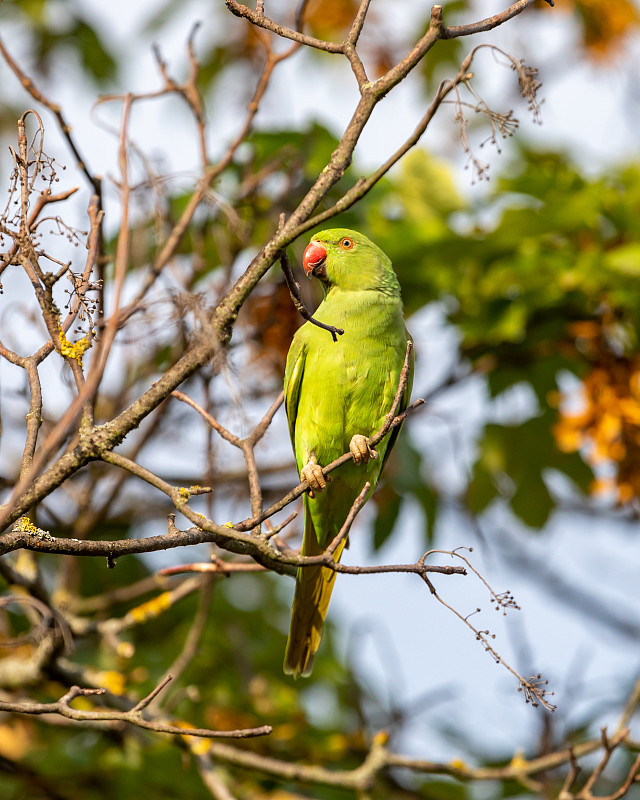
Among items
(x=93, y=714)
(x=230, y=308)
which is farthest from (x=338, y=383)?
(x=93, y=714)

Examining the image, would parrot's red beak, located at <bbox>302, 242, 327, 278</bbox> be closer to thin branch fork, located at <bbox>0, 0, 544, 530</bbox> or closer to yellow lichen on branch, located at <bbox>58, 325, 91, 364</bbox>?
thin branch fork, located at <bbox>0, 0, 544, 530</bbox>

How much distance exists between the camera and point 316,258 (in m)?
3.42

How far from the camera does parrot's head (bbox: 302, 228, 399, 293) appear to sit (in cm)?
337

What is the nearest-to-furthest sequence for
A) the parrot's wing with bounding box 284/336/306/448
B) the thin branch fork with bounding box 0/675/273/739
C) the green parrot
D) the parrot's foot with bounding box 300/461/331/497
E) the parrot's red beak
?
the thin branch fork with bounding box 0/675/273/739 → the parrot's foot with bounding box 300/461/331/497 → the green parrot → the parrot's wing with bounding box 284/336/306/448 → the parrot's red beak

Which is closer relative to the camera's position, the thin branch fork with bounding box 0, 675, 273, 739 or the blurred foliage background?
the thin branch fork with bounding box 0, 675, 273, 739

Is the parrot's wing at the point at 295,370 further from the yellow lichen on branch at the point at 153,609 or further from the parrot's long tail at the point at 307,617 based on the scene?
the yellow lichen on branch at the point at 153,609

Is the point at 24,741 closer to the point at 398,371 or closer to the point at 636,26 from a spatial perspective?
the point at 398,371

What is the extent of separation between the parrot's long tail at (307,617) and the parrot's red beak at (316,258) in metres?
1.09

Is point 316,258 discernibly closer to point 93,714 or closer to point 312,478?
point 312,478

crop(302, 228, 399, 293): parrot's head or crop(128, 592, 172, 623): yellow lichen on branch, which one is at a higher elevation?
crop(302, 228, 399, 293): parrot's head

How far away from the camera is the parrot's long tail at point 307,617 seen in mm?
3141

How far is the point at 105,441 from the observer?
1.73 meters

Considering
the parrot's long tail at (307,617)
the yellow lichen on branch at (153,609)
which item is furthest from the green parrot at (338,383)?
the yellow lichen on branch at (153,609)

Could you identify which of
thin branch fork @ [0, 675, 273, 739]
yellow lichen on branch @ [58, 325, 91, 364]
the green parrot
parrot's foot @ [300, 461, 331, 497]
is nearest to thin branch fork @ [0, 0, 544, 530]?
yellow lichen on branch @ [58, 325, 91, 364]
